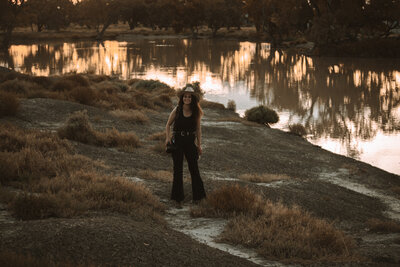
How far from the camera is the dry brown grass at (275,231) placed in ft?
20.0

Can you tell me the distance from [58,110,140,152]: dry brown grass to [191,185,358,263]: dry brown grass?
5255mm

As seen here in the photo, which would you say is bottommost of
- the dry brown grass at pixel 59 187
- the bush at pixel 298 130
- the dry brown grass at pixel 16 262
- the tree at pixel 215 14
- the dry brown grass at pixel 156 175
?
the bush at pixel 298 130

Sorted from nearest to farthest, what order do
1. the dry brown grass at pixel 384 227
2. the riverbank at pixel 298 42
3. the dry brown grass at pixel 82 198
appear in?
the dry brown grass at pixel 82 198
the dry brown grass at pixel 384 227
the riverbank at pixel 298 42

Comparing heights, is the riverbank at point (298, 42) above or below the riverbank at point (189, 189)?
above

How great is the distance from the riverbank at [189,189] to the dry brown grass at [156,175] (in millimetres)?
21

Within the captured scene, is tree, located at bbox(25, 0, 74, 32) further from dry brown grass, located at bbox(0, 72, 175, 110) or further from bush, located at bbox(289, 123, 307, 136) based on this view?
bush, located at bbox(289, 123, 307, 136)

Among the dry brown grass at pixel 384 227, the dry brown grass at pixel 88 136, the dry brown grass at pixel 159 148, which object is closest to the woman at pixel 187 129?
the dry brown grass at pixel 384 227

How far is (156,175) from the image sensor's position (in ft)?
32.3

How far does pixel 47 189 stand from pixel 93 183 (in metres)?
0.70

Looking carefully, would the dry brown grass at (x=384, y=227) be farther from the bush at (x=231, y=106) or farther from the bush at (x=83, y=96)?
the bush at (x=231, y=106)

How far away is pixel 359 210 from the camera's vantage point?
9773 mm

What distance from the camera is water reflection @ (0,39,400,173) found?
2078 centimetres

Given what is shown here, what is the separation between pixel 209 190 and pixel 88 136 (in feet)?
15.7

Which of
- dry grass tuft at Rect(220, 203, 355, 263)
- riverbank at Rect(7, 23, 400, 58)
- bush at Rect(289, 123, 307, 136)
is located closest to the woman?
dry grass tuft at Rect(220, 203, 355, 263)
